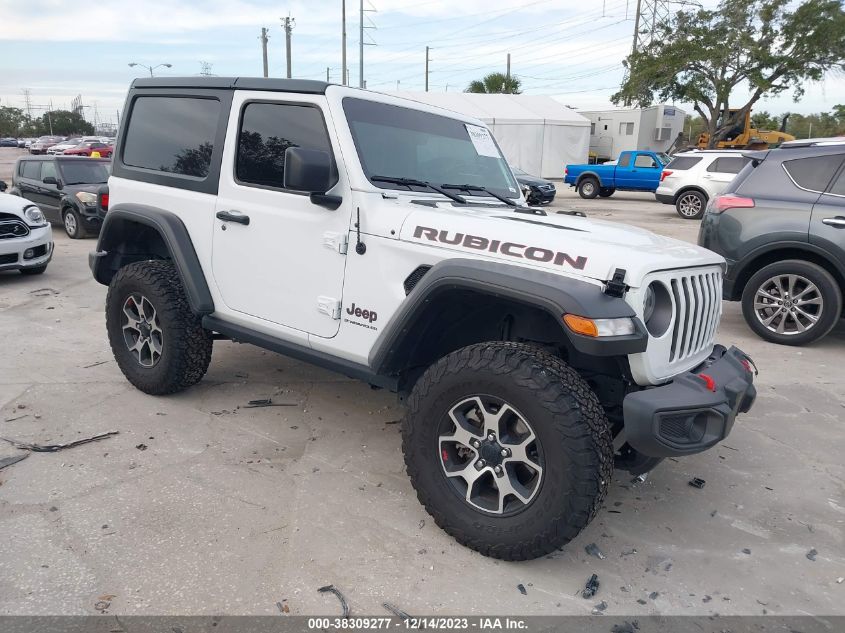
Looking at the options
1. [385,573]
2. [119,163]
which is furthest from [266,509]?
[119,163]

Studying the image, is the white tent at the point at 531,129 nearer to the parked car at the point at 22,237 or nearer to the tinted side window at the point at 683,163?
the tinted side window at the point at 683,163

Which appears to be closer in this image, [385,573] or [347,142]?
[385,573]

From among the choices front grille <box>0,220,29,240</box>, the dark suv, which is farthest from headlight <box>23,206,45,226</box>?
the dark suv

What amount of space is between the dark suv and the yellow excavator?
2540 centimetres

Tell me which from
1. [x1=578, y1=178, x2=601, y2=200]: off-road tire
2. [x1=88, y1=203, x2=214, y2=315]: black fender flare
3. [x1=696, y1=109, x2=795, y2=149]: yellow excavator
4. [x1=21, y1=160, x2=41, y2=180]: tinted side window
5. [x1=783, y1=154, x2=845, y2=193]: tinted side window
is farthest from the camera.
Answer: [x1=696, y1=109, x2=795, y2=149]: yellow excavator

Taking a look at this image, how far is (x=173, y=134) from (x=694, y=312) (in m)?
3.33

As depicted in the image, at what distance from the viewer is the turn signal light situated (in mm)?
6145

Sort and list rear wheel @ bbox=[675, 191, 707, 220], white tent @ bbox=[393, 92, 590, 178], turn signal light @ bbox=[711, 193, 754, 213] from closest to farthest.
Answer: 1. turn signal light @ bbox=[711, 193, 754, 213]
2. rear wheel @ bbox=[675, 191, 707, 220]
3. white tent @ bbox=[393, 92, 590, 178]

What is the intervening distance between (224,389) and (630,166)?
64.6 feet

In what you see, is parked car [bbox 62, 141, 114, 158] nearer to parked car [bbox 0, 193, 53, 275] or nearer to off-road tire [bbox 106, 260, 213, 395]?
parked car [bbox 0, 193, 53, 275]

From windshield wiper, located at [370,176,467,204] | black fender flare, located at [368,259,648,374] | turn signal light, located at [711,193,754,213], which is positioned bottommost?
black fender flare, located at [368,259,648,374]

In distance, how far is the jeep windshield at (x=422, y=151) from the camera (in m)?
3.38

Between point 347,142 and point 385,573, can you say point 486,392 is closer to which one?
point 385,573

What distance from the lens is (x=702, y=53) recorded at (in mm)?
31766
